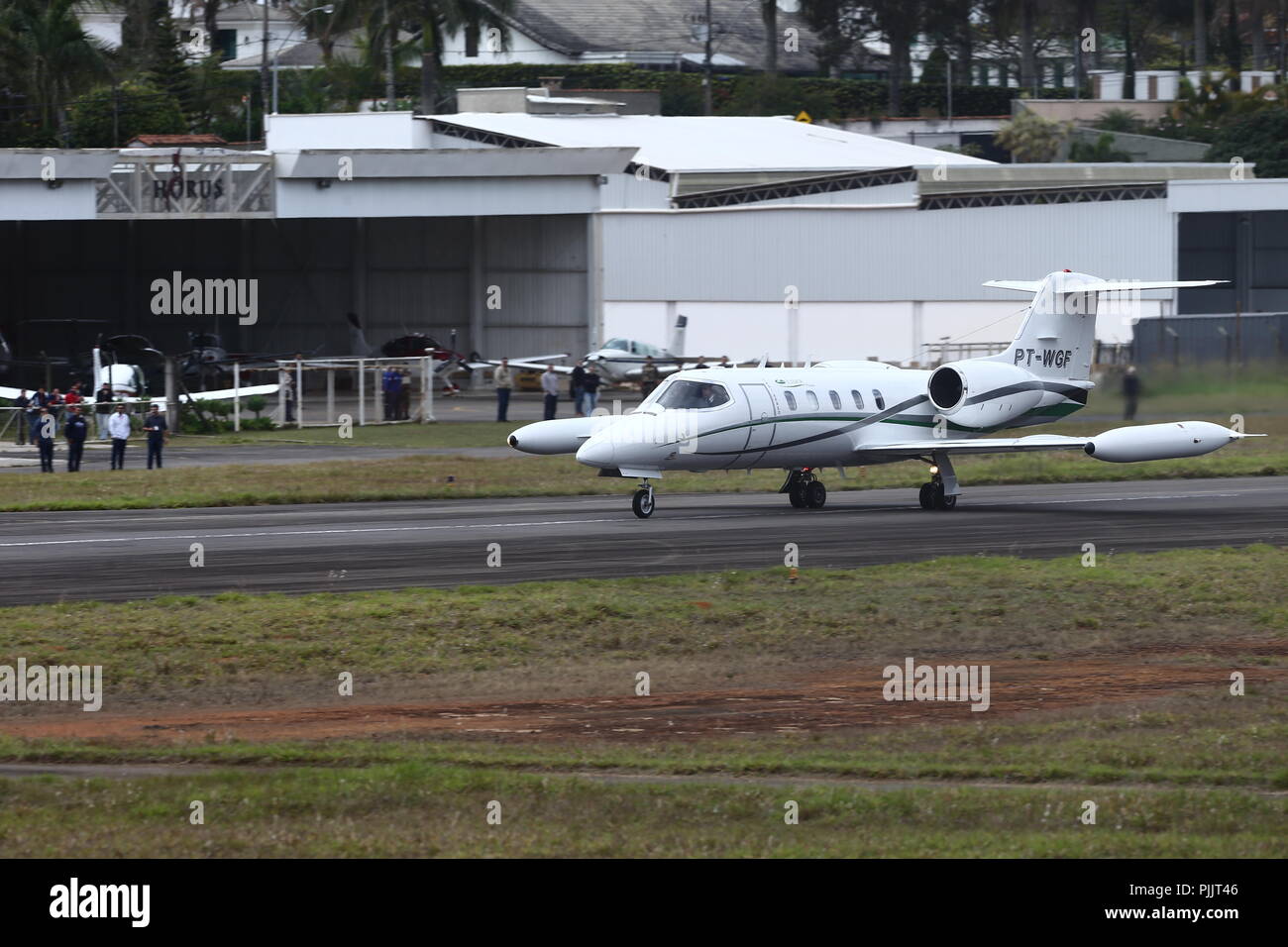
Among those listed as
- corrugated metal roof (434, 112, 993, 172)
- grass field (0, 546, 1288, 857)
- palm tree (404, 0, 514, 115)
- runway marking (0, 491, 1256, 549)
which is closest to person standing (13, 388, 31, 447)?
runway marking (0, 491, 1256, 549)

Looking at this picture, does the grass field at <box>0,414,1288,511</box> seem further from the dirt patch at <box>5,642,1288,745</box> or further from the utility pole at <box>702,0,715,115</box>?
the utility pole at <box>702,0,715,115</box>

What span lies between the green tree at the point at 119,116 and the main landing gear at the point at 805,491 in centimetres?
5636

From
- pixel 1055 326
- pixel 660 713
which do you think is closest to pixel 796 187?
pixel 1055 326

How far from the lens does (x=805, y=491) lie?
2997 centimetres

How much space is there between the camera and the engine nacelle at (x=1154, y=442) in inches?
1075

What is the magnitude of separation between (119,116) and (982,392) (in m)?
63.1

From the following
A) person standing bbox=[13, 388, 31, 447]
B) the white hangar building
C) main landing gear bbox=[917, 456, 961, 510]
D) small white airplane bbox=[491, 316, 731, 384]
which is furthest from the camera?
small white airplane bbox=[491, 316, 731, 384]

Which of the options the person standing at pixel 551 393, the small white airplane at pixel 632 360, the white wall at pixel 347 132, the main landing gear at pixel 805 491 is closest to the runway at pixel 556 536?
the main landing gear at pixel 805 491

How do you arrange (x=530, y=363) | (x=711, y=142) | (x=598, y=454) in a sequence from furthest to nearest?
1. (x=711, y=142)
2. (x=530, y=363)
3. (x=598, y=454)

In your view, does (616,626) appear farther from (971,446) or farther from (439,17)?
(439,17)

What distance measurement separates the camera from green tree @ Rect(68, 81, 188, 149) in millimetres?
80375

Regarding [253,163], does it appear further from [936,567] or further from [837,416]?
[936,567]

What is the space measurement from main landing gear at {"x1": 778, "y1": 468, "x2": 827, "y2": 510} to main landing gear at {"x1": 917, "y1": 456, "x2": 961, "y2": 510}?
1.82 meters

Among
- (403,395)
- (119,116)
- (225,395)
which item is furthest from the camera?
(119,116)
